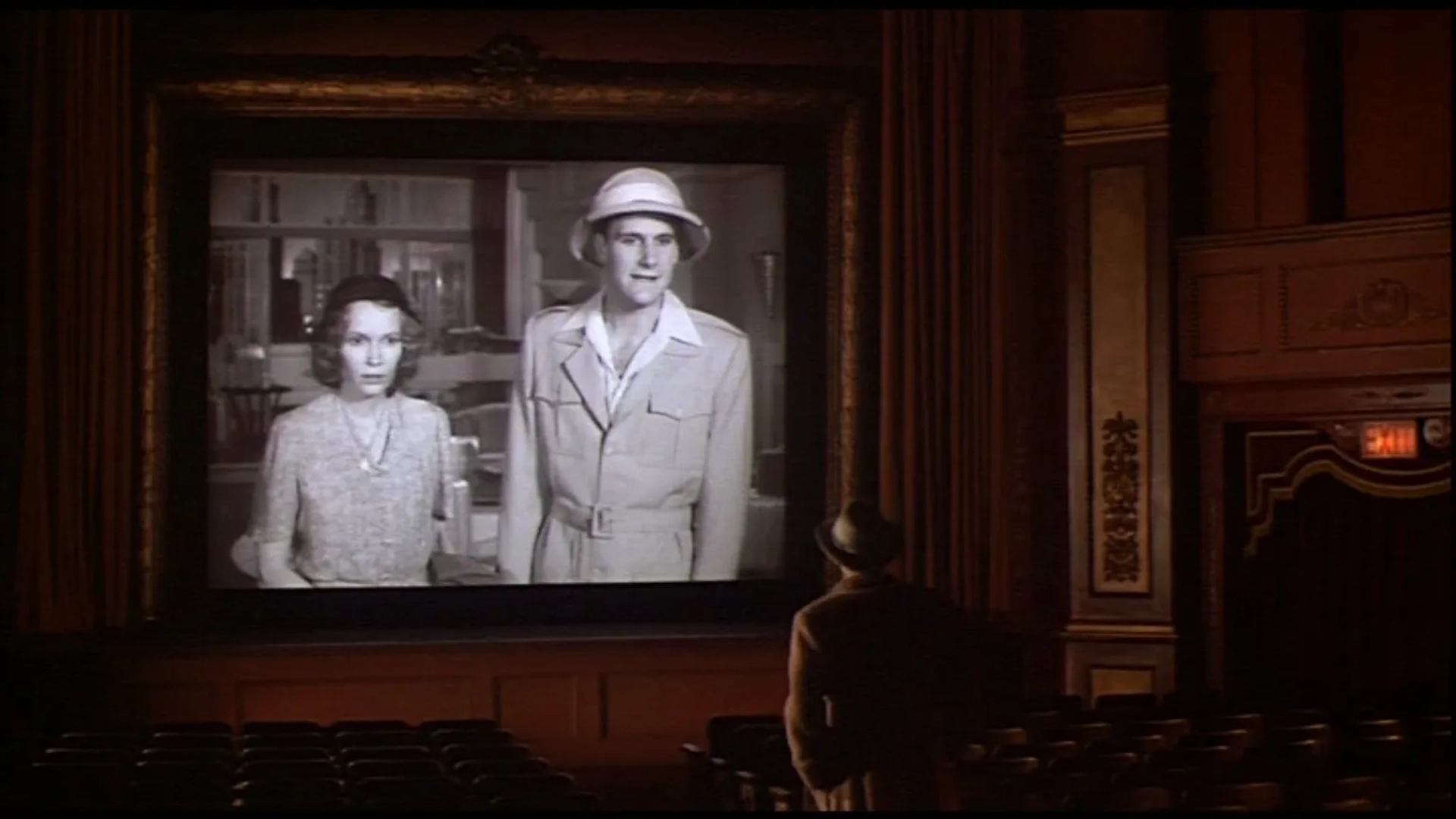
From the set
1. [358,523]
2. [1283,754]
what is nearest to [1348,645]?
[1283,754]

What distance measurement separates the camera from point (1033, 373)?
951 centimetres

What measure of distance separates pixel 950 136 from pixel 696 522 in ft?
7.18

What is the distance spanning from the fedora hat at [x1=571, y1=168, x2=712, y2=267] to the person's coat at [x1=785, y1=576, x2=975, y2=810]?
18.9 ft

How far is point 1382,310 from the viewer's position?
829cm

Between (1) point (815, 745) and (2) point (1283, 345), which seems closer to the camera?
(1) point (815, 745)

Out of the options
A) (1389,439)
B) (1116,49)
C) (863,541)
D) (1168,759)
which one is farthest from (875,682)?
(1116,49)

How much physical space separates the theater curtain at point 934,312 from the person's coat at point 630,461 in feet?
2.69

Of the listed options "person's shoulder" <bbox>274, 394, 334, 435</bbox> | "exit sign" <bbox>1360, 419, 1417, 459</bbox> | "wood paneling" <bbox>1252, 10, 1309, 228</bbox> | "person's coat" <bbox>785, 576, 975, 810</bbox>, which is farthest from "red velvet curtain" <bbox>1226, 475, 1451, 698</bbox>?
"person's coat" <bbox>785, 576, 975, 810</bbox>

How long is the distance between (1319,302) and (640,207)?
326 centimetres

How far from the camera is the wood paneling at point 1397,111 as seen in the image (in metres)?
8.61

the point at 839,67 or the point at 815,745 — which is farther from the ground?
the point at 839,67

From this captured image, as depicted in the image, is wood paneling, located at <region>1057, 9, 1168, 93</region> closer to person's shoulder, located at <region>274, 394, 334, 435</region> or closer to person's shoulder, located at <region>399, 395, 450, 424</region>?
person's shoulder, located at <region>399, 395, 450, 424</region>

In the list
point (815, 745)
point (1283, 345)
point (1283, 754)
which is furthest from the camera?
point (1283, 345)

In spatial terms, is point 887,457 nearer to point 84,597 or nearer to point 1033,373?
point 1033,373
